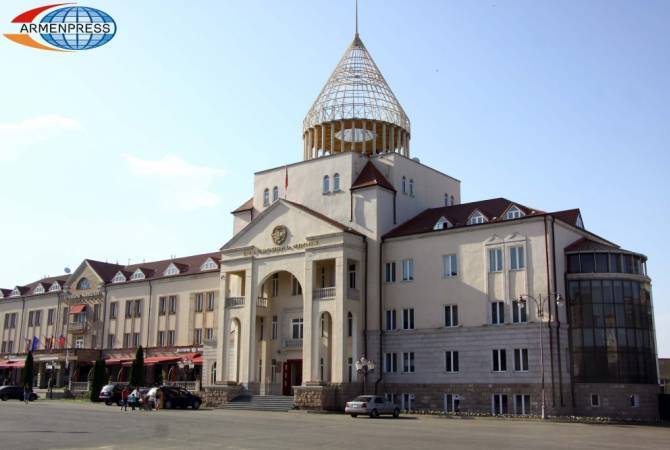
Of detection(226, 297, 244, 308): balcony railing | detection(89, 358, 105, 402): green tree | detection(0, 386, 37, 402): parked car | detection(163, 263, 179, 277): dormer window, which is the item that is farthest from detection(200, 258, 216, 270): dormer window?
detection(0, 386, 37, 402): parked car

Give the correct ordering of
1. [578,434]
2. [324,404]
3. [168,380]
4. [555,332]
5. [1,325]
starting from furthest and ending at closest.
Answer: [1,325]
[168,380]
[324,404]
[555,332]
[578,434]

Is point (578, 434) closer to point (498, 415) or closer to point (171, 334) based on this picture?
point (498, 415)

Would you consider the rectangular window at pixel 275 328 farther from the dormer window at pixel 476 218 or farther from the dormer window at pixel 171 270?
the dormer window at pixel 171 270

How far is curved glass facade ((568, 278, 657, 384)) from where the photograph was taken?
149 feet

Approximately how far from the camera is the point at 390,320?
5309 cm

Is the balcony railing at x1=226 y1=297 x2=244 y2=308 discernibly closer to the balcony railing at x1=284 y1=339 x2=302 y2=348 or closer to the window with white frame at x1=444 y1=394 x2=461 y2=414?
the balcony railing at x1=284 y1=339 x2=302 y2=348

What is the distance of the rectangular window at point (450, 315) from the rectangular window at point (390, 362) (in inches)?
183

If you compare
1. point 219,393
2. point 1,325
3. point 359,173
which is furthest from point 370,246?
point 1,325

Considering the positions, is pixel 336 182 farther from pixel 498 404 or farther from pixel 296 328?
pixel 498 404

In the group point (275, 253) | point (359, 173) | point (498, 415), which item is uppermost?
point (359, 173)

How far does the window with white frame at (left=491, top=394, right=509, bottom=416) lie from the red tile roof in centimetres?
1729

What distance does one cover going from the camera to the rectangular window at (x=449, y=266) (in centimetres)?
5066

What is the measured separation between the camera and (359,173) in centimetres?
5700

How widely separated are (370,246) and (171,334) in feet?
95.4
